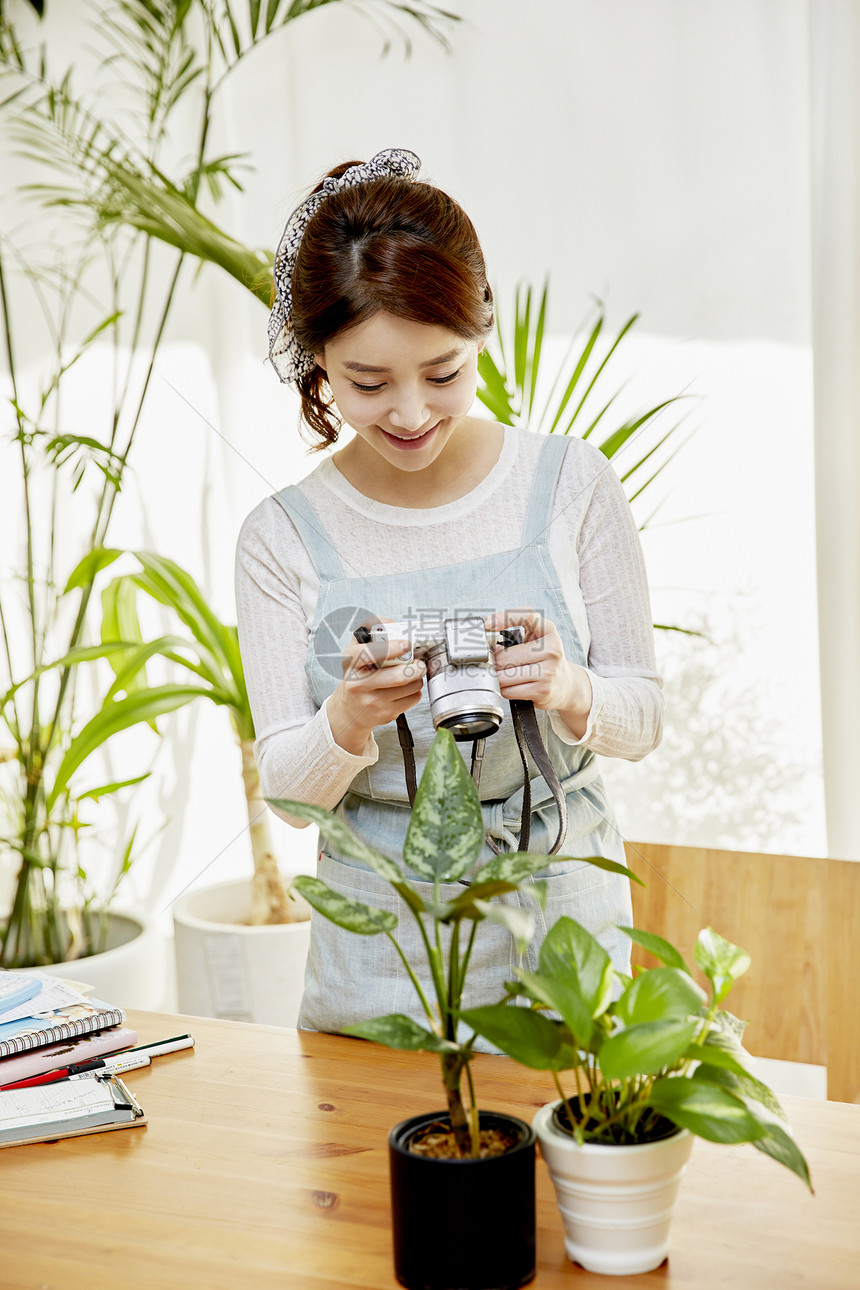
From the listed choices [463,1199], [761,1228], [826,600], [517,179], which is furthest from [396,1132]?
[517,179]

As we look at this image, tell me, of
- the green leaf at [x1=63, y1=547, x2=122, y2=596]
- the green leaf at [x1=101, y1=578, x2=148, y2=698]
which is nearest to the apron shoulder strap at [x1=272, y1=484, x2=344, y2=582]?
the green leaf at [x1=63, y1=547, x2=122, y2=596]

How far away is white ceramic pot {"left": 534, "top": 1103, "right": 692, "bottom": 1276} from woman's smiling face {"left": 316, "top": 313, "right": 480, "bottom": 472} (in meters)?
0.69

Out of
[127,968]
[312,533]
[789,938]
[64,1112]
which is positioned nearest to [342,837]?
[64,1112]

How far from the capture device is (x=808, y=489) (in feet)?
7.41

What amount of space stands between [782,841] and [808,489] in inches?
27.0

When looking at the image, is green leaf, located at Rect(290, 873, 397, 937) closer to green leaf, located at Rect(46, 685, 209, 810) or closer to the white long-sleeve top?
the white long-sleeve top

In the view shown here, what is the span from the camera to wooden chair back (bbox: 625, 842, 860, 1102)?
1.44 metres

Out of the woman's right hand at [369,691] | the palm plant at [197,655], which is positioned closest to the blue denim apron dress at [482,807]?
the woman's right hand at [369,691]

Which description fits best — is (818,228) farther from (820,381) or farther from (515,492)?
(515,492)

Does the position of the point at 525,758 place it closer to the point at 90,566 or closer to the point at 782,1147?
the point at 782,1147

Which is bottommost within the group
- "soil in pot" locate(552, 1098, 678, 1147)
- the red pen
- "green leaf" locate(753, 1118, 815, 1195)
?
the red pen

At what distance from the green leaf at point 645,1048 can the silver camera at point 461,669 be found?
366mm

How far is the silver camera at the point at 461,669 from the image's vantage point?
40.4 inches

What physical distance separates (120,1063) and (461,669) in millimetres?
538
